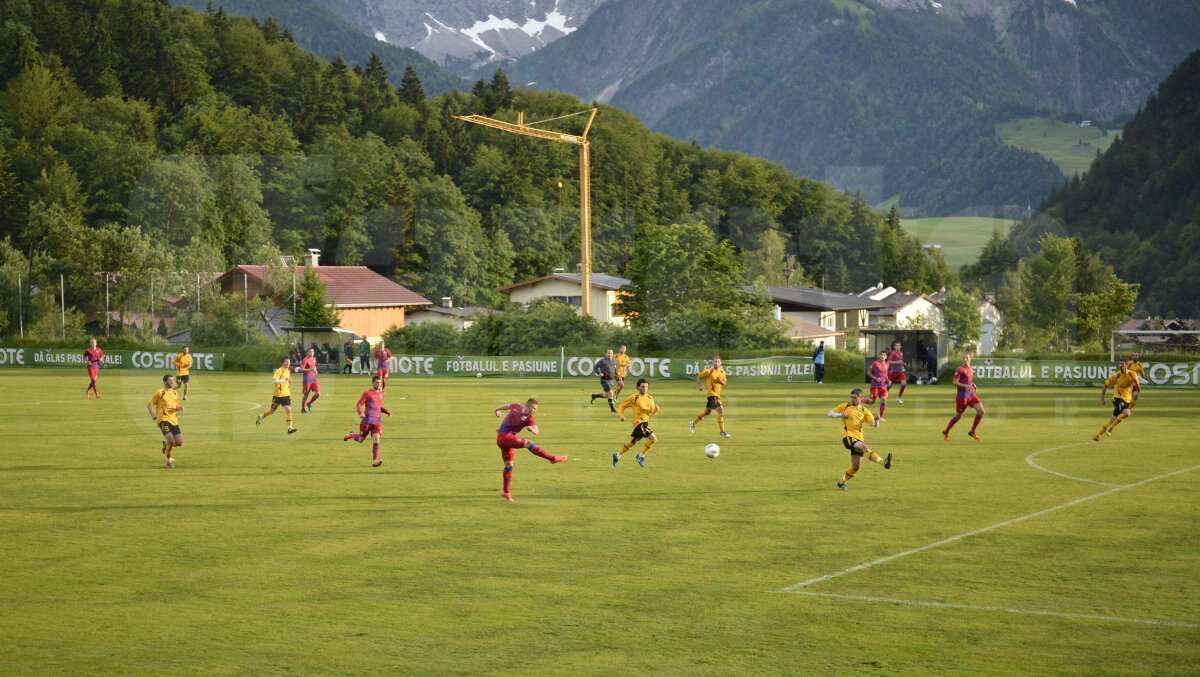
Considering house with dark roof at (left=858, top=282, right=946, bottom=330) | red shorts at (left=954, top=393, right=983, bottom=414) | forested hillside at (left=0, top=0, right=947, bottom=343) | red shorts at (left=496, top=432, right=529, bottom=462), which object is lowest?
red shorts at (left=496, top=432, right=529, bottom=462)

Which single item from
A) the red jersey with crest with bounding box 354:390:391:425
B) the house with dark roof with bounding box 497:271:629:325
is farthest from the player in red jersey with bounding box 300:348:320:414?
the house with dark roof with bounding box 497:271:629:325

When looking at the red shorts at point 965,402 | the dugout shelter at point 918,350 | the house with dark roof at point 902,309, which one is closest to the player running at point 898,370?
the dugout shelter at point 918,350

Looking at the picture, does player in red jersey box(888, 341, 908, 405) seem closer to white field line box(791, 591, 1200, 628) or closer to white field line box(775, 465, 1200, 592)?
white field line box(775, 465, 1200, 592)

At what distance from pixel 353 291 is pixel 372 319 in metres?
2.96

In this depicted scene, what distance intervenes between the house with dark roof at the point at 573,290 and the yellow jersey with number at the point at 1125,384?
69.7 metres

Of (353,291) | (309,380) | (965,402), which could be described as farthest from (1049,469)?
(353,291)

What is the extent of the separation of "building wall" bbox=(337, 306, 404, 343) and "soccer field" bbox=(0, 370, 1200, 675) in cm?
6840

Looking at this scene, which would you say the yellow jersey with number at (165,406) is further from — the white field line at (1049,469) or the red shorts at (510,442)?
the white field line at (1049,469)

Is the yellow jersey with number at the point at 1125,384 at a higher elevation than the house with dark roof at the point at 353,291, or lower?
lower

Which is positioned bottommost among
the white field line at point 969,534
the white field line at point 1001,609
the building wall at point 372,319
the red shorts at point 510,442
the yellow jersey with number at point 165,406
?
the white field line at point 1001,609

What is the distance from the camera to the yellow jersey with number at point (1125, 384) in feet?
108

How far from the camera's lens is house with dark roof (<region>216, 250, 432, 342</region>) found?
330 feet

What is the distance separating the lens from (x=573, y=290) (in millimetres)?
109000

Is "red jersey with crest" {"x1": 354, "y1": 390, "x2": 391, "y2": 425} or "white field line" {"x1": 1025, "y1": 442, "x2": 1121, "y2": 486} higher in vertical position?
"red jersey with crest" {"x1": 354, "y1": 390, "x2": 391, "y2": 425}
